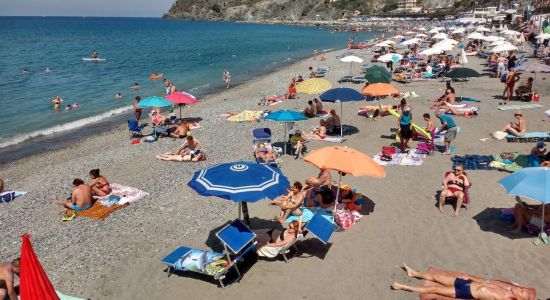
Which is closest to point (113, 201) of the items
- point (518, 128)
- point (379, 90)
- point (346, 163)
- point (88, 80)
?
point (346, 163)

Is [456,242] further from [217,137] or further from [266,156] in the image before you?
[217,137]

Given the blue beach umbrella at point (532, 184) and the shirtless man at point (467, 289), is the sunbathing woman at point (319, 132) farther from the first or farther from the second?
the shirtless man at point (467, 289)

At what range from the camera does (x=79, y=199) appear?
32.1 ft

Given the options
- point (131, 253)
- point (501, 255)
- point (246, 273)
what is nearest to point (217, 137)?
point (131, 253)

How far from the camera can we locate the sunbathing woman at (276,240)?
23.9 ft

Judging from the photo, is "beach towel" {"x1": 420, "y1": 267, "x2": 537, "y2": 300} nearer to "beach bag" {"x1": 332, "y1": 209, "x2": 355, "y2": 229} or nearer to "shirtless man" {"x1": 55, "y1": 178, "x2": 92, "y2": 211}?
"beach bag" {"x1": 332, "y1": 209, "x2": 355, "y2": 229}

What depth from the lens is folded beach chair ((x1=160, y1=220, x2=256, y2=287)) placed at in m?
6.70

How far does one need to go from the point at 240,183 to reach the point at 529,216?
566cm

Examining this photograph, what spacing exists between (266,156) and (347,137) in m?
3.94

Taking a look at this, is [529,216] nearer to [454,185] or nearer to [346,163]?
[454,185]

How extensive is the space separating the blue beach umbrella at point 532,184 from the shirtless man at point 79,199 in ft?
29.6

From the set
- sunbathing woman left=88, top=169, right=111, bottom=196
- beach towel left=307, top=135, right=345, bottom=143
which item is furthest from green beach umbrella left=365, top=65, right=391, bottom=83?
sunbathing woman left=88, top=169, right=111, bottom=196

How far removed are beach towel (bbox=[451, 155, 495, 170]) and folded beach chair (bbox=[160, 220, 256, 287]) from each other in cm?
722

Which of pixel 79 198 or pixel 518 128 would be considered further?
pixel 518 128
